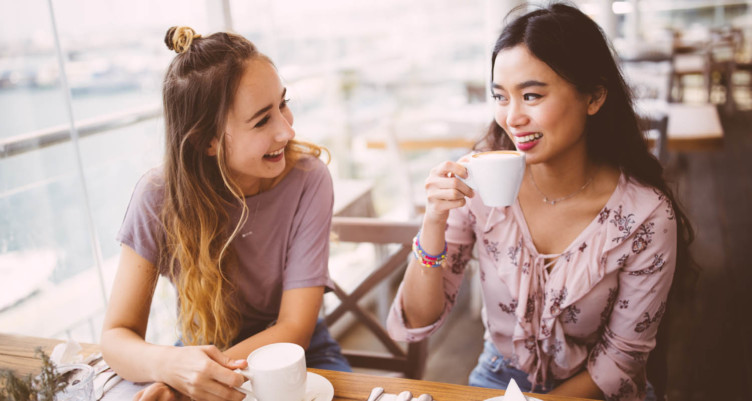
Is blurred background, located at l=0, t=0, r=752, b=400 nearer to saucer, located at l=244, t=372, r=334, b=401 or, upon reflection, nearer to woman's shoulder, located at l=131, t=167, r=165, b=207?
woman's shoulder, located at l=131, t=167, r=165, b=207

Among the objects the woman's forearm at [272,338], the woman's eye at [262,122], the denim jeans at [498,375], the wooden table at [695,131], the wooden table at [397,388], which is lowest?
the denim jeans at [498,375]

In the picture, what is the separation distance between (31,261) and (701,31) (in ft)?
32.6

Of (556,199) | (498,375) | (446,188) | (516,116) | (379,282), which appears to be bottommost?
(498,375)

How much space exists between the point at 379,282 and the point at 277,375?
0.91 metres

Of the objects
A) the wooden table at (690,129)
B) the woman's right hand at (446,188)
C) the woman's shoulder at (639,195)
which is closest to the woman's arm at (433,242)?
the woman's right hand at (446,188)

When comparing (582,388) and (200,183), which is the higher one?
(200,183)

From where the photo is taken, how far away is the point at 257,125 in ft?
4.36

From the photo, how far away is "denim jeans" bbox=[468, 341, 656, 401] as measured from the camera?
1.42 meters

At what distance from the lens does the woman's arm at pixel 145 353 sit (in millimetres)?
981

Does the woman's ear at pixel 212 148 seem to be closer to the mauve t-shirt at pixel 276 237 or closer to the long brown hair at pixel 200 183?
the long brown hair at pixel 200 183

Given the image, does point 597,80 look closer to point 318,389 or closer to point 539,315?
point 539,315

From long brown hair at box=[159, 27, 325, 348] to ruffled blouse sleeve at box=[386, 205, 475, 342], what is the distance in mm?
401

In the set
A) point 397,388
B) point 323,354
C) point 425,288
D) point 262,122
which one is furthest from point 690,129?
point 397,388

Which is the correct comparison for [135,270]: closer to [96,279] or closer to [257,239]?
[257,239]
